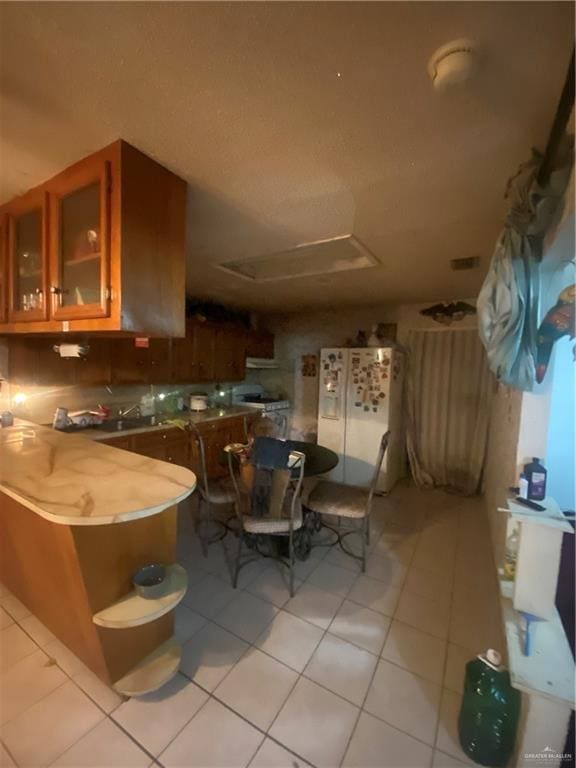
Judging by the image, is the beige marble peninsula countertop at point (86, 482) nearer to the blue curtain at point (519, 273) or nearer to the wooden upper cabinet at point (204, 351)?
the blue curtain at point (519, 273)

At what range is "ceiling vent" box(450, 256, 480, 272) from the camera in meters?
2.14

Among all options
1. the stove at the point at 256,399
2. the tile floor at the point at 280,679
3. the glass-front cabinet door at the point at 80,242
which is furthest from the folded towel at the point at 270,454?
the stove at the point at 256,399

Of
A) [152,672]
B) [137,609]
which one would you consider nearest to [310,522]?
[152,672]

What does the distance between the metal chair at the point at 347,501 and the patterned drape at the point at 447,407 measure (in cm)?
164

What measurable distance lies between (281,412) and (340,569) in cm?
260

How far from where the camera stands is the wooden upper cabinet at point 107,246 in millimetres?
1160

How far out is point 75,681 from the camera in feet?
4.44

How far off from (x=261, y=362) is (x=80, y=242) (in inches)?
127

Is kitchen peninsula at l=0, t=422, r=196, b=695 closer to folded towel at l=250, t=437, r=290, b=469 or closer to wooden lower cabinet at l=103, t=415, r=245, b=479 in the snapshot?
folded towel at l=250, t=437, r=290, b=469

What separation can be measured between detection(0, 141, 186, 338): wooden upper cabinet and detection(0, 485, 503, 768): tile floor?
5.19 ft

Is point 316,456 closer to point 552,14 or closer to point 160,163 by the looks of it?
point 160,163

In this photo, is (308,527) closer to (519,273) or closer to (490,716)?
(490,716)

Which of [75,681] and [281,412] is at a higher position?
[281,412]

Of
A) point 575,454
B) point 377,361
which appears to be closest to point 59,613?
point 575,454
